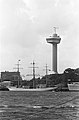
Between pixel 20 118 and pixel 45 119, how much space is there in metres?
3.03

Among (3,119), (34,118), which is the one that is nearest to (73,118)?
(34,118)

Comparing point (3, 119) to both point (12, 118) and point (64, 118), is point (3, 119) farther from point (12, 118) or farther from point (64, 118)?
point (64, 118)

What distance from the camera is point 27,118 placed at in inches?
1671

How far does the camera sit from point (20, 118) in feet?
139

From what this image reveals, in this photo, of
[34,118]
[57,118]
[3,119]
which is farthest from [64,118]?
[3,119]

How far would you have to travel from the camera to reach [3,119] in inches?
1636

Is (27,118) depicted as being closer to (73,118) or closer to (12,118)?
(12,118)

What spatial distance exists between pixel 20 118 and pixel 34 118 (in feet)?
5.28

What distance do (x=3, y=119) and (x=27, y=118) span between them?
279 cm

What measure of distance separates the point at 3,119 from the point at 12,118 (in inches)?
49.1

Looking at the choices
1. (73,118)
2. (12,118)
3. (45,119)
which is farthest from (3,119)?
(73,118)

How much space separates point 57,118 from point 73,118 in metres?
1.86

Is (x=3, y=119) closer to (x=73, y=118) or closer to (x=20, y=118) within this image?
(x=20, y=118)

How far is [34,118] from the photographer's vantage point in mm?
42688
